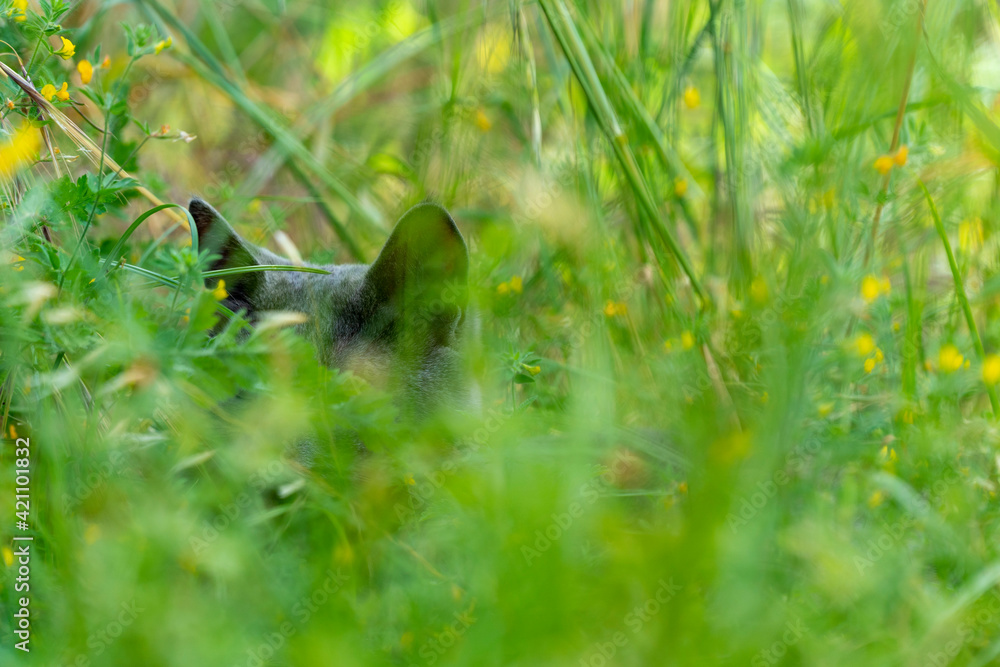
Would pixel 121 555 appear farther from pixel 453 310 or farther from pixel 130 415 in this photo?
pixel 453 310

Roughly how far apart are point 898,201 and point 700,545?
1.49 metres

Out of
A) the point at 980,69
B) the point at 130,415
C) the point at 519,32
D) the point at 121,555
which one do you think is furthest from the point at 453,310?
the point at 980,69

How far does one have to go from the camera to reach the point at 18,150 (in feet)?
4.21

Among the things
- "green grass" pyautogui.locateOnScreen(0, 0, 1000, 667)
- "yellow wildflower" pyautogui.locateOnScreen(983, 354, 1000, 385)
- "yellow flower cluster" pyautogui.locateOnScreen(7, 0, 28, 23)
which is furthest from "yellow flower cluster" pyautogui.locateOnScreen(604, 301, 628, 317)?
"yellow flower cluster" pyautogui.locateOnScreen(7, 0, 28, 23)

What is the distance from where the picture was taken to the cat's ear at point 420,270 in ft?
6.53

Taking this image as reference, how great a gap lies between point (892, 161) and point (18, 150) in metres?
1.80

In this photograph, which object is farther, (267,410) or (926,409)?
(926,409)

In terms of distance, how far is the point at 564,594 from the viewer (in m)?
0.95

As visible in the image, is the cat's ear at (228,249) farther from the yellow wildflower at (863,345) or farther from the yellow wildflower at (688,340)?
the yellow wildflower at (863,345)

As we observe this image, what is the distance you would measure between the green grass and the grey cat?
17 cm

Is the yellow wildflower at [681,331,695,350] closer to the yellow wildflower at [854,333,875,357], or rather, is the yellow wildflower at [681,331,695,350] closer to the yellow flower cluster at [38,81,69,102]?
the yellow wildflower at [854,333,875,357]

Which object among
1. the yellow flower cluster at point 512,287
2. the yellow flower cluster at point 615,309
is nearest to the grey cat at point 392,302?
the yellow flower cluster at point 512,287

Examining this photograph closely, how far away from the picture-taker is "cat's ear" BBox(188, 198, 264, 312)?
77.1 inches

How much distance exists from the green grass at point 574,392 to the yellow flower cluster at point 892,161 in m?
0.01
